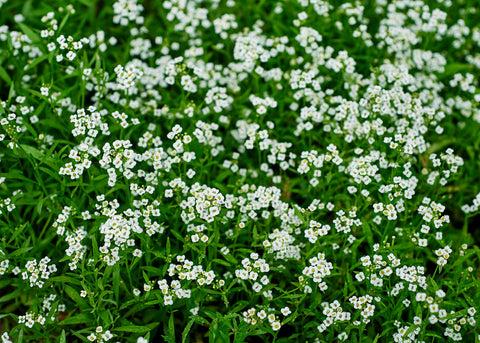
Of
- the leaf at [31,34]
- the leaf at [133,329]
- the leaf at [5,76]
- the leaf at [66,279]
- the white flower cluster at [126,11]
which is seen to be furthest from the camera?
the white flower cluster at [126,11]

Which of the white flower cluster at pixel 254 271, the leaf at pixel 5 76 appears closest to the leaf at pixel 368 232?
the white flower cluster at pixel 254 271

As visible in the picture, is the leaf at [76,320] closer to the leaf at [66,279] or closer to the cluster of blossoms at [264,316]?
the leaf at [66,279]

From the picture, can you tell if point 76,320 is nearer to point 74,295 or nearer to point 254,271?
point 74,295

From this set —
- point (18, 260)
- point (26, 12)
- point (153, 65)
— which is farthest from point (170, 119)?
point (26, 12)

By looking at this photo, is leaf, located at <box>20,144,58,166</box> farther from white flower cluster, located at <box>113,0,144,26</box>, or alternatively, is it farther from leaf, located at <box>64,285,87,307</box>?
white flower cluster, located at <box>113,0,144,26</box>

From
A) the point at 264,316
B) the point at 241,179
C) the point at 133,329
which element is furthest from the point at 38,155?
the point at 264,316

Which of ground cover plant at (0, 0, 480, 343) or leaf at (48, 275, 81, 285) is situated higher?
ground cover plant at (0, 0, 480, 343)

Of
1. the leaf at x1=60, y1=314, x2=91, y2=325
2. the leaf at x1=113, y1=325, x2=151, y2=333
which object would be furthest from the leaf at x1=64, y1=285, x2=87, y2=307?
the leaf at x1=113, y1=325, x2=151, y2=333

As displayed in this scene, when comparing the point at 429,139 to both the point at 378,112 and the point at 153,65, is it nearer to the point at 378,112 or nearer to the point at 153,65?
the point at 378,112
